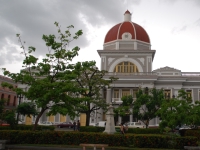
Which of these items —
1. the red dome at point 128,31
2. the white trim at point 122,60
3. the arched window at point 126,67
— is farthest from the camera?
the red dome at point 128,31

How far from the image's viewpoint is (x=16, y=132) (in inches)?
668

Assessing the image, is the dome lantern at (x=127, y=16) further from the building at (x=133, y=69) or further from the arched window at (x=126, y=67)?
the arched window at (x=126, y=67)

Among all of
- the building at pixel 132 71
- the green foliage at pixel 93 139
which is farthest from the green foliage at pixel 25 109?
the green foliage at pixel 93 139

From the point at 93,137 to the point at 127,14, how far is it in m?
38.4

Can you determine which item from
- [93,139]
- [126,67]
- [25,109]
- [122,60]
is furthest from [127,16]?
[93,139]

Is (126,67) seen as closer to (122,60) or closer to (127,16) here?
(122,60)

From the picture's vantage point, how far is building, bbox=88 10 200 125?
40875mm

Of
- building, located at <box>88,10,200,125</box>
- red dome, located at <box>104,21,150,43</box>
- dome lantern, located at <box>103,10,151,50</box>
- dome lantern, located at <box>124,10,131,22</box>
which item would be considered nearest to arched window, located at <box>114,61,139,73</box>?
building, located at <box>88,10,200,125</box>

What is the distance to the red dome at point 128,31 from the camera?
45.4 m

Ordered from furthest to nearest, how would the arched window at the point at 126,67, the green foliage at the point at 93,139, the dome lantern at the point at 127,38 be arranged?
1. the dome lantern at the point at 127,38
2. the arched window at the point at 126,67
3. the green foliage at the point at 93,139

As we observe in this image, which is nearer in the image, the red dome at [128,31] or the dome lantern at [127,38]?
the dome lantern at [127,38]

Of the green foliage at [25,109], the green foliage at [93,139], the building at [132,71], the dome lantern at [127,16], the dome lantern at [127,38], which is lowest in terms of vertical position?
the green foliage at [93,139]

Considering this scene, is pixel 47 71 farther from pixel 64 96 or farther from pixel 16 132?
pixel 16 132

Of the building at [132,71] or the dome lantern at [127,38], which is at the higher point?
the dome lantern at [127,38]
